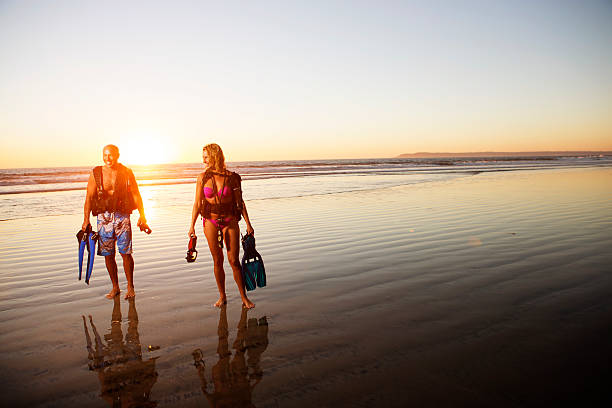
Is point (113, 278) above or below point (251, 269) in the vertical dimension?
below

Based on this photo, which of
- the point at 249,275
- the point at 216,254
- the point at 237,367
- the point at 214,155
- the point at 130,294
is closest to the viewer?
the point at 237,367

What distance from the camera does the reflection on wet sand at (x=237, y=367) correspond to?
9.56 feet

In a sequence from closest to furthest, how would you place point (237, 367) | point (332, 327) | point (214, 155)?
point (237, 367) → point (332, 327) → point (214, 155)

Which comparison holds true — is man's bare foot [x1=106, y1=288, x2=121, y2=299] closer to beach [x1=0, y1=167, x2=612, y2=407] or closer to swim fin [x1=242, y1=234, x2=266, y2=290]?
beach [x1=0, y1=167, x2=612, y2=407]

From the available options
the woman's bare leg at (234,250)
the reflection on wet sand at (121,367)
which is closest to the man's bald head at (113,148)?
the woman's bare leg at (234,250)

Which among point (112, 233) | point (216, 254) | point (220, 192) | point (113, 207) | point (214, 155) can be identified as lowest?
point (216, 254)

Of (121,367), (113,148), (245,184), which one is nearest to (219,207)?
(113,148)

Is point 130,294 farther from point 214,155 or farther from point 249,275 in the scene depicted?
point 214,155

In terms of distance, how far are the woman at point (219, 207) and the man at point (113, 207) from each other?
1.19 meters

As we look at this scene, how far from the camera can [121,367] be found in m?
3.41

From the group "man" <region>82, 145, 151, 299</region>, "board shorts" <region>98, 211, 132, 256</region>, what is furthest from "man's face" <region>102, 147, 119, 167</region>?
"board shorts" <region>98, 211, 132, 256</region>

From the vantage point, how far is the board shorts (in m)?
5.47

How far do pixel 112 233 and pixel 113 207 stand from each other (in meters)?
0.38

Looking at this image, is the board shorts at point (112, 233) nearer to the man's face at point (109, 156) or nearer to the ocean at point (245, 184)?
the man's face at point (109, 156)
